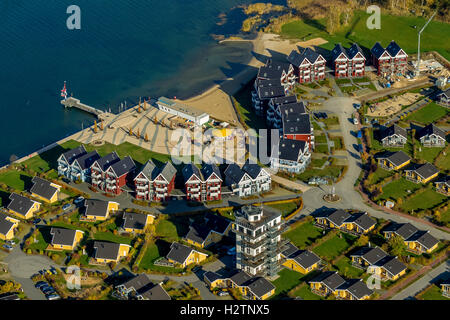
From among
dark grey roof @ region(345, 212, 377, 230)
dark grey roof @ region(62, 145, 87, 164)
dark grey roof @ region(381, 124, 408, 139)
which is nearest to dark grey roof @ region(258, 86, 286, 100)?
dark grey roof @ region(381, 124, 408, 139)

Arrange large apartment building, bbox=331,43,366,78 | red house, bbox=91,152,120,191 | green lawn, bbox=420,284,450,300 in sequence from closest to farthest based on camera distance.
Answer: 1. green lawn, bbox=420,284,450,300
2. red house, bbox=91,152,120,191
3. large apartment building, bbox=331,43,366,78

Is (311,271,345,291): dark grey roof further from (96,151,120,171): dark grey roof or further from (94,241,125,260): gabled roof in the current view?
(96,151,120,171): dark grey roof

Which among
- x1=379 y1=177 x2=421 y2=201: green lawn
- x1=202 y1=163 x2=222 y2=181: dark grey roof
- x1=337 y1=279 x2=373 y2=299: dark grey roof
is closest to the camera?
x1=337 y1=279 x2=373 y2=299: dark grey roof

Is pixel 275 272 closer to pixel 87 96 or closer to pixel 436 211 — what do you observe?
pixel 436 211

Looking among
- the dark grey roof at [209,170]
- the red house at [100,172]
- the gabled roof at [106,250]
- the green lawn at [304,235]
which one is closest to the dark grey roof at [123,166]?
the red house at [100,172]

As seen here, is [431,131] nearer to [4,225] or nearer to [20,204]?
[20,204]

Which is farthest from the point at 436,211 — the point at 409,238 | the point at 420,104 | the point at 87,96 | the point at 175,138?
the point at 87,96
